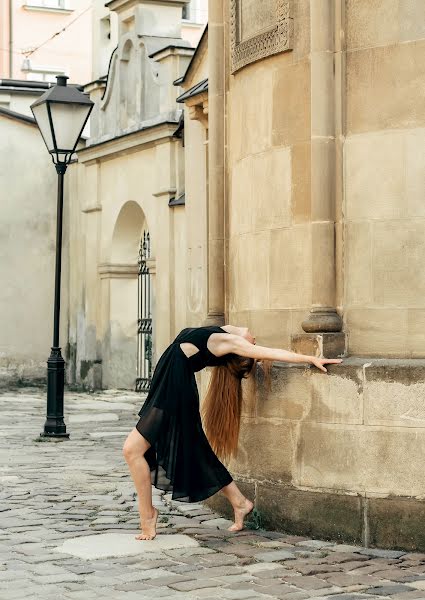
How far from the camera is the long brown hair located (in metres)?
9.20

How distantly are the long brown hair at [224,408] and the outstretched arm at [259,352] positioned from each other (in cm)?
30

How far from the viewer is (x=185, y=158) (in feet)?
69.9

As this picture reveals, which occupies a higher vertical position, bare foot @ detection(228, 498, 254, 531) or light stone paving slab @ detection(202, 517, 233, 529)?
bare foot @ detection(228, 498, 254, 531)

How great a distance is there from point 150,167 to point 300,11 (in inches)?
548

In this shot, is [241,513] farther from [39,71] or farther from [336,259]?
[39,71]

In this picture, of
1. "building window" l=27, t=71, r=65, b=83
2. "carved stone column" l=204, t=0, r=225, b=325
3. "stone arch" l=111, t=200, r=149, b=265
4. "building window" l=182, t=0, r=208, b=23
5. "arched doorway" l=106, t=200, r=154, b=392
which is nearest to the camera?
"carved stone column" l=204, t=0, r=225, b=325

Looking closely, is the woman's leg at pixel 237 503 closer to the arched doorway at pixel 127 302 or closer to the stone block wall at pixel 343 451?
the stone block wall at pixel 343 451

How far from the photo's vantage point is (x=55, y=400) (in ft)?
52.2

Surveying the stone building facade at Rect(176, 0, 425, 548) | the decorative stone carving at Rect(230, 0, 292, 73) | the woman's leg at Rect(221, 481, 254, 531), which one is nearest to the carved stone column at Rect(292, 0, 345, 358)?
the stone building facade at Rect(176, 0, 425, 548)

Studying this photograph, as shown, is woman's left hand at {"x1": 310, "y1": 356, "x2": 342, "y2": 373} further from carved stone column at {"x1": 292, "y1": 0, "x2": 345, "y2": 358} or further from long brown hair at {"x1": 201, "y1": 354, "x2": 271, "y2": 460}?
long brown hair at {"x1": 201, "y1": 354, "x2": 271, "y2": 460}

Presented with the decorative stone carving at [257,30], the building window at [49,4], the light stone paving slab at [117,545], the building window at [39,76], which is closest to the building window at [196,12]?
the building window at [49,4]

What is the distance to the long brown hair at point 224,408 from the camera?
9.20 metres

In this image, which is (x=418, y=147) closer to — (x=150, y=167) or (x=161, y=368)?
(x=161, y=368)

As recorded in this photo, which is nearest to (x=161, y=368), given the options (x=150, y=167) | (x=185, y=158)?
(x=185, y=158)
